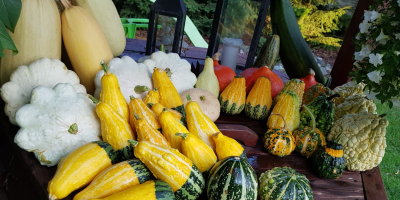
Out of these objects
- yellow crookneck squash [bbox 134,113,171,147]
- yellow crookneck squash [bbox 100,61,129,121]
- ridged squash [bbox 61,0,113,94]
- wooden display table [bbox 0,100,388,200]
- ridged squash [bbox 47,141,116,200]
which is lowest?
wooden display table [bbox 0,100,388,200]

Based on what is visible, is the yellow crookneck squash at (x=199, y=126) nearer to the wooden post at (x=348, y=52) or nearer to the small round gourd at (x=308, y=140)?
the small round gourd at (x=308, y=140)

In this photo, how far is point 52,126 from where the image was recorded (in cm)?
115

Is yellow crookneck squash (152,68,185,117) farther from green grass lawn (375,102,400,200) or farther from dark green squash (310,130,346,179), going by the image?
green grass lawn (375,102,400,200)

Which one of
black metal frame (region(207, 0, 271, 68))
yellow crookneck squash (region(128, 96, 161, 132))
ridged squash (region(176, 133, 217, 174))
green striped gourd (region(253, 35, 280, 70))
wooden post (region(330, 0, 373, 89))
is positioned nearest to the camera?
ridged squash (region(176, 133, 217, 174))

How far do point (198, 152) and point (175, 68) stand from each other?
80 cm

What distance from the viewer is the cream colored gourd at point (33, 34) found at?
1375mm

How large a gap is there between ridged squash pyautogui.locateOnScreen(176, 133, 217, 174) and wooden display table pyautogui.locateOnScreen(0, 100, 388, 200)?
0.38 meters

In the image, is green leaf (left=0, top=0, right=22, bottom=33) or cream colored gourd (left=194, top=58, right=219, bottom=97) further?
cream colored gourd (left=194, top=58, right=219, bottom=97)

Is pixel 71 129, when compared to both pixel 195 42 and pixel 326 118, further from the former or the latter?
pixel 195 42

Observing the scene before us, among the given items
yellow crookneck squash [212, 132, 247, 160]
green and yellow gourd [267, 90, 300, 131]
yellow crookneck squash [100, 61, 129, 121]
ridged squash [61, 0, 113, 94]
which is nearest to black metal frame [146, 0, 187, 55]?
ridged squash [61, 0, 113, 94]

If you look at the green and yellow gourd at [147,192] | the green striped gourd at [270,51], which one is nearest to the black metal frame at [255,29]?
the green striped gourd at [270,51]

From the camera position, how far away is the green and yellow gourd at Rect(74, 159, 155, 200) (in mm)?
965

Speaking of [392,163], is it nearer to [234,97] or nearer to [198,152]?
[234,97]

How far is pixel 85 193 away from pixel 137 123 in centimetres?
33
